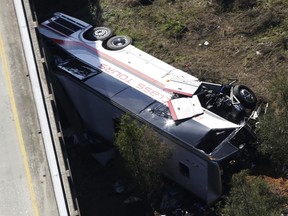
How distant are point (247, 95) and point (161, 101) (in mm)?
2432

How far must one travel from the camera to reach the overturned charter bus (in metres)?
15.1

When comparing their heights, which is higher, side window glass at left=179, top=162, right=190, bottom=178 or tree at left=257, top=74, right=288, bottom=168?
tree at left=257, top=74, right=288, bottom=168

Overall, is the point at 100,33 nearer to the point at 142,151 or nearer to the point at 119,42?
the point at 119,42

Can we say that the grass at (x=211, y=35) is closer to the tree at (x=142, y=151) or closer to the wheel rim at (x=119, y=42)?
the wheel rim at (x=119, y=42)

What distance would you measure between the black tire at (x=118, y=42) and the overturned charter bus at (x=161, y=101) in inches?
1.2

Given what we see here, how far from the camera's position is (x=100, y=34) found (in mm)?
18969

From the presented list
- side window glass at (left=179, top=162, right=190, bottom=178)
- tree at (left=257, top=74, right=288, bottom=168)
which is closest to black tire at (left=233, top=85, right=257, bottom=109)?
tree at (left=257, top=74, right=288, bottom=168)

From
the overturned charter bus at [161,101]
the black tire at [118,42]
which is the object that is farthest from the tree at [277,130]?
the black tire at [118,42]

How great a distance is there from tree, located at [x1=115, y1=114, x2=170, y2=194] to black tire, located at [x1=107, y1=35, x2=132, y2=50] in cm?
336

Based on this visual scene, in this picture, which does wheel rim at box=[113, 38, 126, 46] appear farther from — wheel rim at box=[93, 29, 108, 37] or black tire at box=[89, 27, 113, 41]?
wheel rim at box=[93, 29, 108, 37]

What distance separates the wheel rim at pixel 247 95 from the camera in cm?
1673

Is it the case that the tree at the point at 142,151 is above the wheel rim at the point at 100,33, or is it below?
below

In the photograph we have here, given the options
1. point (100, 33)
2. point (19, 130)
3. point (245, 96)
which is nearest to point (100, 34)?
point (100, 33)

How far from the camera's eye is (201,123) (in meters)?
15.4
